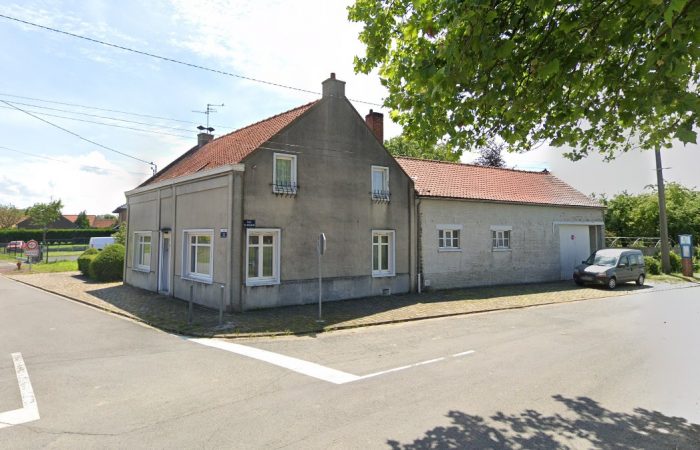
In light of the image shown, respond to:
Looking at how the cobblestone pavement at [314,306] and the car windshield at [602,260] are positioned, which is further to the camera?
the car windshield at [602,260]

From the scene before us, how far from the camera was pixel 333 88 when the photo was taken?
15242mm

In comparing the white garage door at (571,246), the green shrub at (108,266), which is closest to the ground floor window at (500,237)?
the white garage door at (571,246)

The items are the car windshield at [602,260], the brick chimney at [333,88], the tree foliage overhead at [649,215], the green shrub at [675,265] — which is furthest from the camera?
the tree foliage overhead at [649,215]

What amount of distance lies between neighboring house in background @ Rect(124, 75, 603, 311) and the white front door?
6 centimetres

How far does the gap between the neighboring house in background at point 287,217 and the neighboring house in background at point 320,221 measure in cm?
4

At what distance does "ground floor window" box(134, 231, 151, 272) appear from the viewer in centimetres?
1812

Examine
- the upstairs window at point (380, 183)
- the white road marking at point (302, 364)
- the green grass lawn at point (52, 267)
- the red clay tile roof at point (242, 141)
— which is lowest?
the white road marking at point (302, 364)

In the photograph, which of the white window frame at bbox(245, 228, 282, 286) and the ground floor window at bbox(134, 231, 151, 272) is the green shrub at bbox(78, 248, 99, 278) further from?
the white window frame at bbox(245, 228, 282, 286)

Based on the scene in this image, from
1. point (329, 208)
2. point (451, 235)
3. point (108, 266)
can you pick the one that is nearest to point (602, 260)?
point (451, 235)

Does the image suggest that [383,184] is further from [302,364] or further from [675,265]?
[675,265]

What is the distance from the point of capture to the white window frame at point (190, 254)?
13578 millimetres

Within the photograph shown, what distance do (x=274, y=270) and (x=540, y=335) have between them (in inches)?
308

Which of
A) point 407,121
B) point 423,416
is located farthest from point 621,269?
point 423,416

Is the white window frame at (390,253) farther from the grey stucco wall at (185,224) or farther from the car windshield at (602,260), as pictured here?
the car windshield at (602,260)
